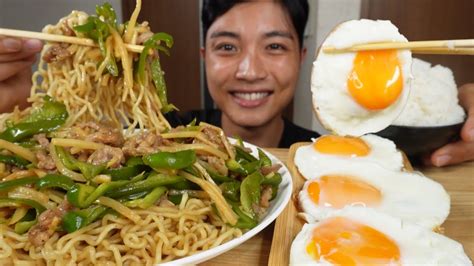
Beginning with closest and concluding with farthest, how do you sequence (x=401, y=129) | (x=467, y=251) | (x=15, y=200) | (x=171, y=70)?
(x=15, y=200), (x=467, y=251), (x=401, y=129), (x=171, y=70)

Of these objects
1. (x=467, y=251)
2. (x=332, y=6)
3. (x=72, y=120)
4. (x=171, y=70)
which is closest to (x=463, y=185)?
(x=467, y=251)

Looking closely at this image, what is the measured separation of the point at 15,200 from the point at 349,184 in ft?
4.38

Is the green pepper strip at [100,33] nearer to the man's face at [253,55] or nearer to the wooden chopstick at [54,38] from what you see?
the wooden chopstick at [54,38]

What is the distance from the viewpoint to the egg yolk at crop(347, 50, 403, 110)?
1560mm

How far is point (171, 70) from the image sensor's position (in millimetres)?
5062

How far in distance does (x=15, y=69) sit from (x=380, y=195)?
1.97m

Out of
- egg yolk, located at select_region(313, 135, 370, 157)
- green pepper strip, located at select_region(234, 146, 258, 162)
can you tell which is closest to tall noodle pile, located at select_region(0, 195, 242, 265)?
green pepper strip, located at select_region(234, 146, 258, 162)

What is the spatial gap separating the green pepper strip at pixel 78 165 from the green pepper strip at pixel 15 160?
0.48ft

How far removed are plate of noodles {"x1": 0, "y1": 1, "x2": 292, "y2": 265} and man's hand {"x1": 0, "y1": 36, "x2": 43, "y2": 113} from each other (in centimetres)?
24

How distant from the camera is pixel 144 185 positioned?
4.53 feet

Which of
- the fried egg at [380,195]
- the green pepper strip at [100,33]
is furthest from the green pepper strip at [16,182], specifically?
the fried egg at [380,195]

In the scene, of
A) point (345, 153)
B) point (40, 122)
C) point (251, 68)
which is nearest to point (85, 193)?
point (40, 122)

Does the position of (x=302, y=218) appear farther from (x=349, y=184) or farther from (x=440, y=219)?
(x=440, y=219)

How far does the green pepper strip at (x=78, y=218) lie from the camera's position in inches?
48.6
